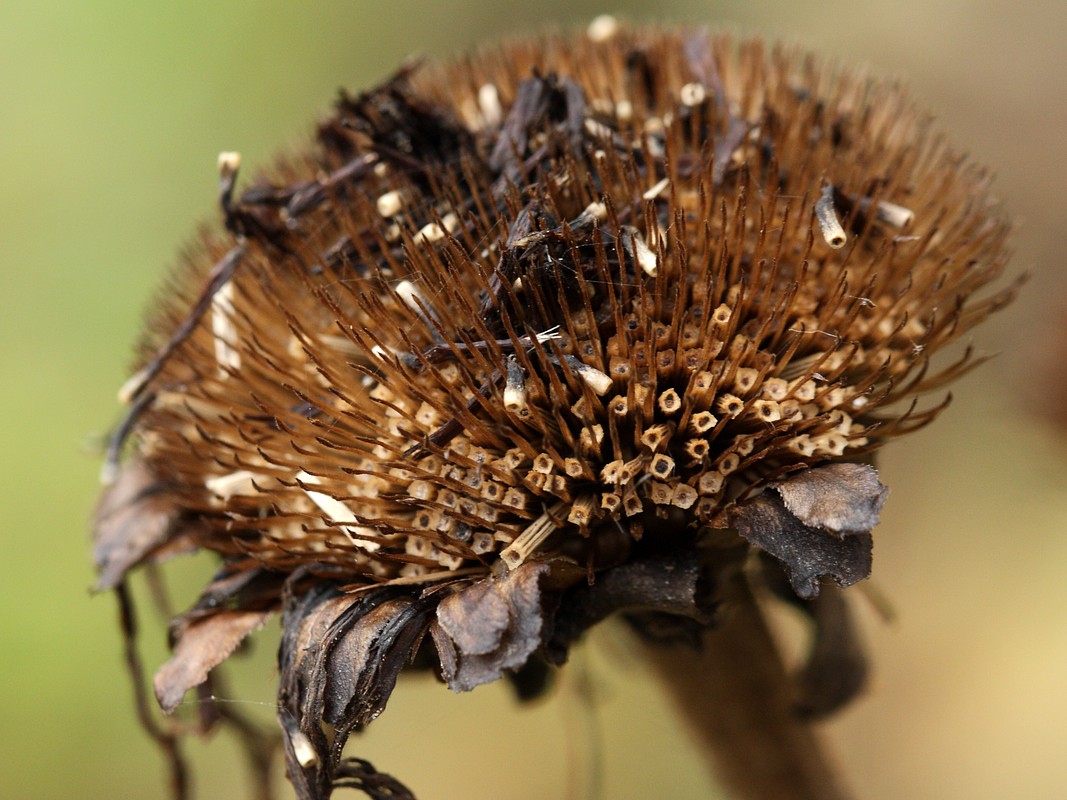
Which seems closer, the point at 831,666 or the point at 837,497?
the point at 837,497

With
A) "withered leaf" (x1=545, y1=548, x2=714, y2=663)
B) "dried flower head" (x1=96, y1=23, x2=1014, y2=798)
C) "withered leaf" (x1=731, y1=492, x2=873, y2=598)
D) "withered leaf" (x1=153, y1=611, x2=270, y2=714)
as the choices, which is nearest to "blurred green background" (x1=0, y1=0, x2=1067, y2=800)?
"dried flower head" (x1=96, y1=23, x2=1014, y2=798)

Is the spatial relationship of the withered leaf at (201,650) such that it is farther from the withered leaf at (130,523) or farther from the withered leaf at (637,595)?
the withered leaf at (637,595)

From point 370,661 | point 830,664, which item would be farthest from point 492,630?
point 830,664

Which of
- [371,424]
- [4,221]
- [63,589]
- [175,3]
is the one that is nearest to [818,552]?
[371,424]

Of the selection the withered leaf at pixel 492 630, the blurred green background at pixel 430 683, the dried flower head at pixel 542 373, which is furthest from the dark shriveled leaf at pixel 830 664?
the withered leaf at pixel 492 630

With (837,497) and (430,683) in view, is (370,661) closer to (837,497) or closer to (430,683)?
(837,497)
